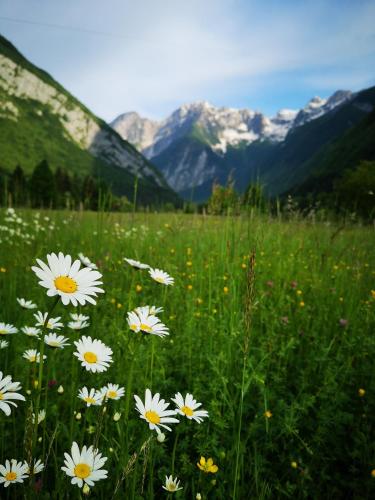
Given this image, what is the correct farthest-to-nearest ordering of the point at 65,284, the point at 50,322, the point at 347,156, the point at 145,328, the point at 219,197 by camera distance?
1. the point at 347,156
2. the point at 219,197
3. the point at 50,322
4. the point at 145,328
5. the point at 65,284

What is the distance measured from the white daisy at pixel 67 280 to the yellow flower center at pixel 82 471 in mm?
467

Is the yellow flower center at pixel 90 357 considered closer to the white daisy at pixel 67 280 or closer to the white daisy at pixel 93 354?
the white daisy at pixel 93 354

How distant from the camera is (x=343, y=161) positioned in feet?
293

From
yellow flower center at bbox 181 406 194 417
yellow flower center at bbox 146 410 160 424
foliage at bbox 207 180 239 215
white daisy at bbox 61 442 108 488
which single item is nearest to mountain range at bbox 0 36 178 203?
foliage at bbox 207 180 239 215

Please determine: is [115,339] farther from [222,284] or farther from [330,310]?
[330,310]

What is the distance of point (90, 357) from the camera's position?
1.17 meters

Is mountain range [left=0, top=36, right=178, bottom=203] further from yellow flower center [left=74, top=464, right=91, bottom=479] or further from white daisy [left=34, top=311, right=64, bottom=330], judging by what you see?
yellow flower center [left=74, top=464, right=91, bottom=479]

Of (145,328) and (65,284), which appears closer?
(65,284)

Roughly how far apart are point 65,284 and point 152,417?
1.67ft

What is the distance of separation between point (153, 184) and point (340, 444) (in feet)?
530

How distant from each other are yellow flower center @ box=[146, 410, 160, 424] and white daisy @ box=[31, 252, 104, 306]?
16.6 inches

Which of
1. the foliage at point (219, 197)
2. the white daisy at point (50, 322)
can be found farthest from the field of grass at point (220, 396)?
the foliage at point (219, 197)

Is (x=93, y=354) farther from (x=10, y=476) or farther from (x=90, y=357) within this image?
(x=10, y=476)

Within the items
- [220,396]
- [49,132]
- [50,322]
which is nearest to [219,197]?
[220,396]
